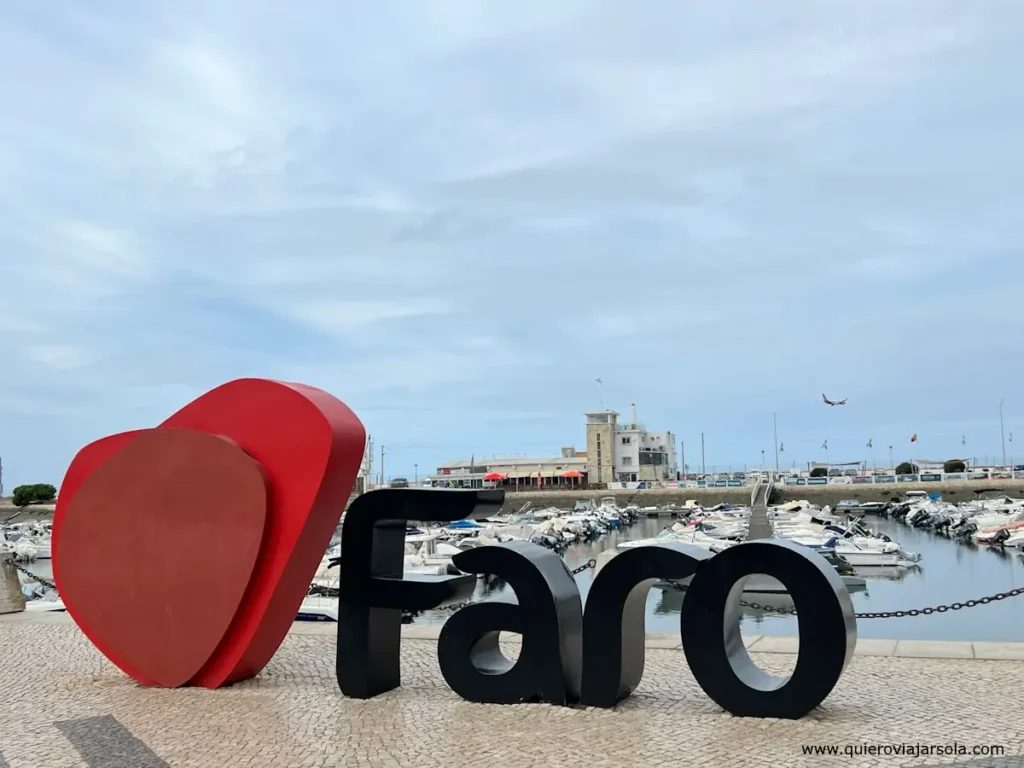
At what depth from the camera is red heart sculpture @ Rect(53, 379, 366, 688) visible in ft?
30.0

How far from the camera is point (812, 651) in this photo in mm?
7703

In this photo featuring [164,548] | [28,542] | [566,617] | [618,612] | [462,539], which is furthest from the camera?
[28,542]

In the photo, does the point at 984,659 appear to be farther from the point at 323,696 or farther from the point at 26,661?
the point at 26,661

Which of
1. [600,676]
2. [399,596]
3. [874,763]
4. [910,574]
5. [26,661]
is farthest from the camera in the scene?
[910,574]

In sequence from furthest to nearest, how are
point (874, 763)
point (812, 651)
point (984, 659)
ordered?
point (984, 659)
point (812, 651)
point (874, 763)

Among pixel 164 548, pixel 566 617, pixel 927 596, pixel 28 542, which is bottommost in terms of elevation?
pixel 927 596

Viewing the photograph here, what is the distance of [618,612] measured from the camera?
330 inches

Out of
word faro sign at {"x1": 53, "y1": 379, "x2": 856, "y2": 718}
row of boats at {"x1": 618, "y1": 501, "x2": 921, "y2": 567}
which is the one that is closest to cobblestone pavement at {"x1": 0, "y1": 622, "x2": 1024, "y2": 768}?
word faro sign at {"x1": 53, "y1": 379, "x2": 856, "y2": 718}


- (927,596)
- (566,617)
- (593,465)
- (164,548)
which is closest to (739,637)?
(566,617)

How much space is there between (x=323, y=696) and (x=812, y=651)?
15.4 ft

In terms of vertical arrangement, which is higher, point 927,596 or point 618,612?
point 618,612

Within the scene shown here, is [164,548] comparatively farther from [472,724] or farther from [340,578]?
[472,724]

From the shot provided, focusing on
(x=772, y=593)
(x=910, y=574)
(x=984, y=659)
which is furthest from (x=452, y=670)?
(x=910, y=574)

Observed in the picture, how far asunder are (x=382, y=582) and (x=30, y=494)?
92.6 meters
